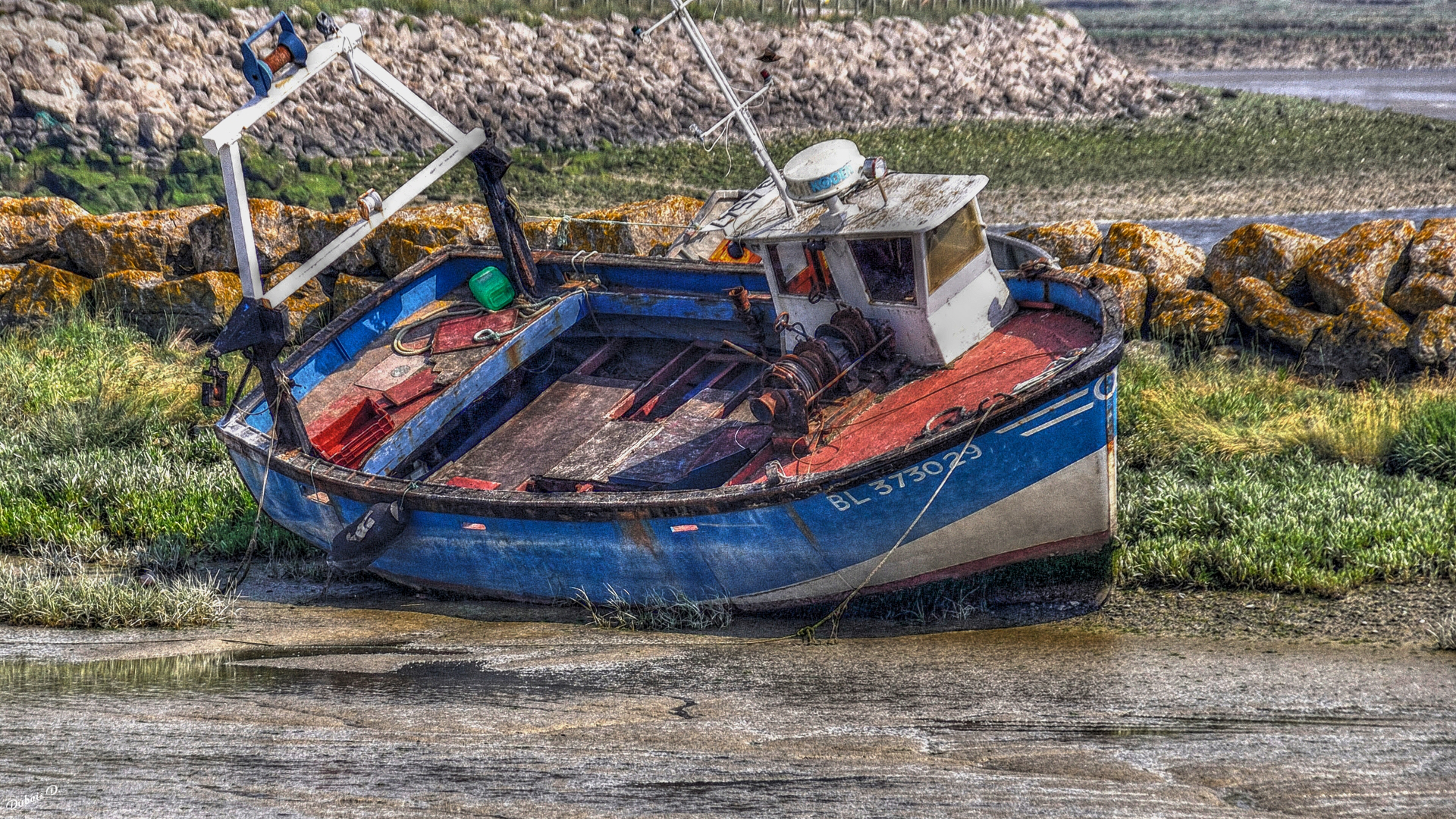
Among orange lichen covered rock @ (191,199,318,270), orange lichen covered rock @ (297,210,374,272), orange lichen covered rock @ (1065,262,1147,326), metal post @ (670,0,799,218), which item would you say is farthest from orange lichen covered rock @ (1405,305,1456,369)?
orange lichen covered rock @ (191,199,318,270)

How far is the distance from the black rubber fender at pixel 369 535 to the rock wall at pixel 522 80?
748 inches

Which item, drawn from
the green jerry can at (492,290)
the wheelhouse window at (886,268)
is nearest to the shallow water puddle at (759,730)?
the wheelhouse window at (886,268)

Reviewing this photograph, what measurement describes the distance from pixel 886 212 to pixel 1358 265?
17.1ft

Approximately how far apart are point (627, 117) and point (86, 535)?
68.2ft

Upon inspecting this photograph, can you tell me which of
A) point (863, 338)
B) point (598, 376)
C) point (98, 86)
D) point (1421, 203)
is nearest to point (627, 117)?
point (98, 86)

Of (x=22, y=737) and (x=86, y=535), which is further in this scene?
(x=86, y=535)

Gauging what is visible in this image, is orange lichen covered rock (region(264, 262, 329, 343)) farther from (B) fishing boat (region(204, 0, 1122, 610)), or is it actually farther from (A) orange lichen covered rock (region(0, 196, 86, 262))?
(B) fishing boat (region(204, 0, 1122, 610))

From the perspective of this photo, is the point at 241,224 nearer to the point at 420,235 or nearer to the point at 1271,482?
the point at 420,235

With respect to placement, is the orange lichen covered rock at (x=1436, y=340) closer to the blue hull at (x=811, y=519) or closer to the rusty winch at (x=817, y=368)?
the blue hull at (x=811, y=519)

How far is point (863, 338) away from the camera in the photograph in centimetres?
850

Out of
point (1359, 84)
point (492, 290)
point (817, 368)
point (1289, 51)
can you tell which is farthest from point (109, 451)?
point (1289, 51)

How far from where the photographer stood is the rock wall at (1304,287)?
10523 millimetres

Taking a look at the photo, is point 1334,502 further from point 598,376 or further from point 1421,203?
point 1421,203

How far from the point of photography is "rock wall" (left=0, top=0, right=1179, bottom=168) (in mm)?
25828
